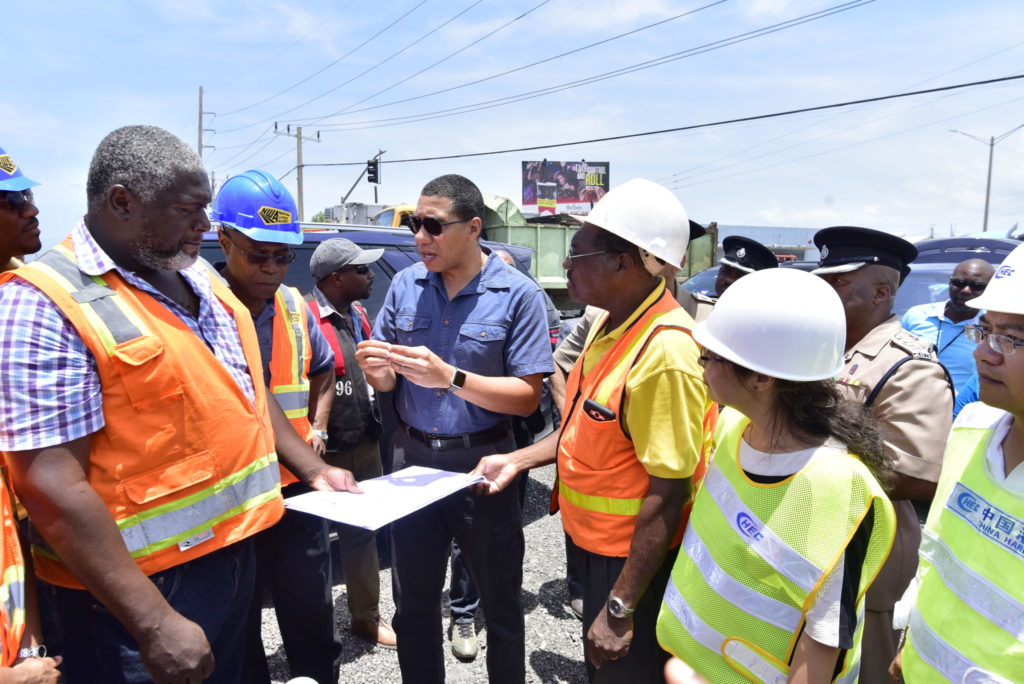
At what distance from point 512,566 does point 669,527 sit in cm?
98

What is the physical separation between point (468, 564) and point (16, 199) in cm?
222

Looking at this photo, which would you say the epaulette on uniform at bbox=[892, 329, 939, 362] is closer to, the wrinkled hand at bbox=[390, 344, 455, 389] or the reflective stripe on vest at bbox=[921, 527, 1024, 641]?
the reflective stripe on vest at bbox=[921, 527, 1024, 641]

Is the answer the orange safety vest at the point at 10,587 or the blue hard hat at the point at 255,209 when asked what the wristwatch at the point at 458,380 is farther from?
the orange safety vest at the point at 10,587

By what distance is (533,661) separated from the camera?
3316 mm

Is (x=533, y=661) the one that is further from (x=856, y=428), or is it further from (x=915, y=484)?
(x=856, y=428)


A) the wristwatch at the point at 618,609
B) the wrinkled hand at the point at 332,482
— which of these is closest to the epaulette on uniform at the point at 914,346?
the wristwatch at the point at 618,609

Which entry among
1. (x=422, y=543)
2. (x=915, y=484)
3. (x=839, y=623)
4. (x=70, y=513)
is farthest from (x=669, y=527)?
(x=70, y=513)

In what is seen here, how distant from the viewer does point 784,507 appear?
1.46m

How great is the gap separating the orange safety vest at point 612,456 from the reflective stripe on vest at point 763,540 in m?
0.30

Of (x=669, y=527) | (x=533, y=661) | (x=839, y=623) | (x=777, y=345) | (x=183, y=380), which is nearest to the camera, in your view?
(x=839, y=623)

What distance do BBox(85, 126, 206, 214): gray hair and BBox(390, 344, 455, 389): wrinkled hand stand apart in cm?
99

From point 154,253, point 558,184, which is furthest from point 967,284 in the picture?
point 558,184

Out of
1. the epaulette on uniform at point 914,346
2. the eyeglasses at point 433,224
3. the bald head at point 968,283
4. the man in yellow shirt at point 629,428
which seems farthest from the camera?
the bald head at point 968,283

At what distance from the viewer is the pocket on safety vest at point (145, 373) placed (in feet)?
5.05
